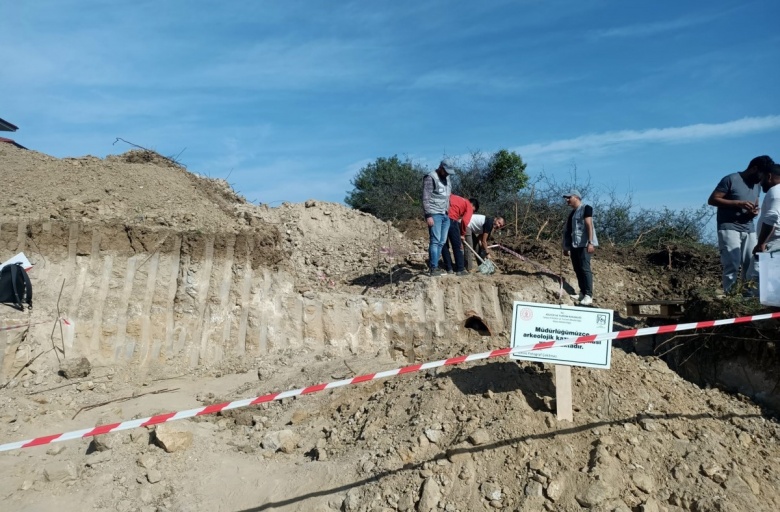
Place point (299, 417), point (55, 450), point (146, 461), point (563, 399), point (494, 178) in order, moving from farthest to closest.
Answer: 1. point (494, 178)
2. point (299, 417)
3. point (55, 450)
4. point (146, 461)
5. point (563, 399)

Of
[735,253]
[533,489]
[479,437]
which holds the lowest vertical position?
[533,489]

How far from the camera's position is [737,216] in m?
7.46

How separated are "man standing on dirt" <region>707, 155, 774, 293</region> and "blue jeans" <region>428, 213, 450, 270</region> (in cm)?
334

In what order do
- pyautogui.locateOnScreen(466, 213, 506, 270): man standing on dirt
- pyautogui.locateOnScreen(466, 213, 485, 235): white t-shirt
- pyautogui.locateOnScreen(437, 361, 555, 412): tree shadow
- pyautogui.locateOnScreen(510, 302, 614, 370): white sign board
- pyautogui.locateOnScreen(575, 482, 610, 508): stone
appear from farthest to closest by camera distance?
1. pyautogui.locateOnScreen(466, 213, 485, 235): white t-shirt
2. pyautogui.locateOnScreen(466, 213, 506, 270): man standing on dirt
3. pyautogui.locateOnScreen(437, 361, 555, 412): tree shadow
4. pyautogui.locateOnScreen(510, 302, 614, 370): white sign board
5. pyautogui.locateOnScreen(575, 482, 610, 508): stone

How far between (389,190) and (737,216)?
1092cm

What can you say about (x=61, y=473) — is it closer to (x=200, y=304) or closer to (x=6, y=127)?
(x=200, y=304)

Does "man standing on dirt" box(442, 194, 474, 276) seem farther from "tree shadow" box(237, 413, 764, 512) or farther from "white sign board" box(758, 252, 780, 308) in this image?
"tree shadow" box(237, 413, 764, 512)

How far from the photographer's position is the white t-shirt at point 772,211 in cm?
683

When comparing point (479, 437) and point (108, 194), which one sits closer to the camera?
point (479, 437)

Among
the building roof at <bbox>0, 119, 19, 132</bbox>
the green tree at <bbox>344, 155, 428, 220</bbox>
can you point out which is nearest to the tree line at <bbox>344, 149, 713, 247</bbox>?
the green tree at <bbox>344, 155, 428, 220</bbox>

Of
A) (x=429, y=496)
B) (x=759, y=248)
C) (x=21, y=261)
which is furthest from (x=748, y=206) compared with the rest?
(x=21, y=261)

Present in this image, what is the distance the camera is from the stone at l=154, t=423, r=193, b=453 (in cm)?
586

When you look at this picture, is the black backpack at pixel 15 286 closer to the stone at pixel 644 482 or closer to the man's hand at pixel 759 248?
the stone at pixel 644 482

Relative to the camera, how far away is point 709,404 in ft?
19.3
